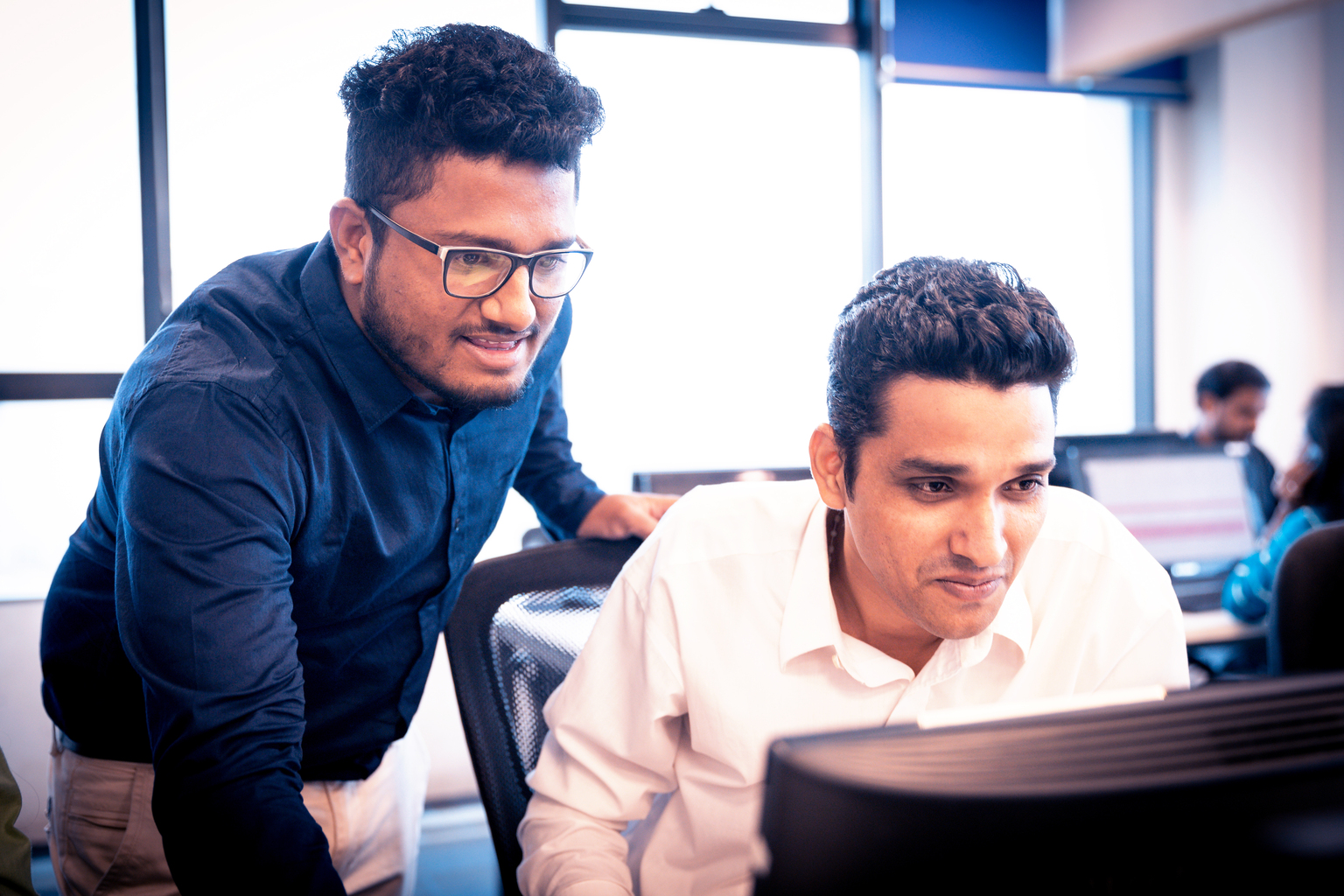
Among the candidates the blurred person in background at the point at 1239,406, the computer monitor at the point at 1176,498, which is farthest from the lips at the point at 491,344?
the blurred person in background at the point at 1239,406

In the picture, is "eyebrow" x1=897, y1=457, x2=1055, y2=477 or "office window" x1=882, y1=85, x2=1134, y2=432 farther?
"office window" x1=882, y1=85, x2=1134, y2=432

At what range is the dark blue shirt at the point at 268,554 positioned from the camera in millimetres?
925

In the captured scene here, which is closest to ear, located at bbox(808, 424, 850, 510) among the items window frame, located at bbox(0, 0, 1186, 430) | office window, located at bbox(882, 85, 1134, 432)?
window frame, located at bbox(0, 0, 1186, 430)

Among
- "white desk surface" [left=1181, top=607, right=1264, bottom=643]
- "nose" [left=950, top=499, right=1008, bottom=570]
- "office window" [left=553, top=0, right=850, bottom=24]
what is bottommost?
"white desk surface" [left=1181, top=607, right=1264, bottom=643]

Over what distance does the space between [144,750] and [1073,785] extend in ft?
4.13

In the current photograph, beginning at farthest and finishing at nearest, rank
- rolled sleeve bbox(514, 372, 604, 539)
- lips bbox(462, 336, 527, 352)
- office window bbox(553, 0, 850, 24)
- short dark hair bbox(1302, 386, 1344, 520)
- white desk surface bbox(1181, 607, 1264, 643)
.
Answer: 1. office window bbox(553, 0, 850, 24)
2. short dark hair bbox(1302, 386, 1344, 520)
3. white desk surface bbox(1181, 607, 1264, 643)
4. rolled sleeve bbox(514, 372, 604, 539)
5. lips bbox(462, 336, 527, 352)

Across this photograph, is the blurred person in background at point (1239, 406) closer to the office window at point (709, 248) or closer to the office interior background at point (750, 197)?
the office interior background at point (750, 197)

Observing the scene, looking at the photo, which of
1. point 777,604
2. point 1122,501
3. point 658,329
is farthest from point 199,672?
point 658,329

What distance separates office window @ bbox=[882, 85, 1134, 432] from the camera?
405cm

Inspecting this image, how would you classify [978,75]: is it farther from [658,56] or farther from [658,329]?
[658,329]

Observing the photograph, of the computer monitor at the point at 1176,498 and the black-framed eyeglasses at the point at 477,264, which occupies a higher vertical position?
the black-framed eyeglasses at the point at 477,264

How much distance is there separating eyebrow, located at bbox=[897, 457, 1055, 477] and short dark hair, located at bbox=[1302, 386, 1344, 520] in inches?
A: 87.9

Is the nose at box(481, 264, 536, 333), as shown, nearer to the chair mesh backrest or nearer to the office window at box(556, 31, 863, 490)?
the chair mesh backrest

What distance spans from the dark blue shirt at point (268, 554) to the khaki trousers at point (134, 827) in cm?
4
